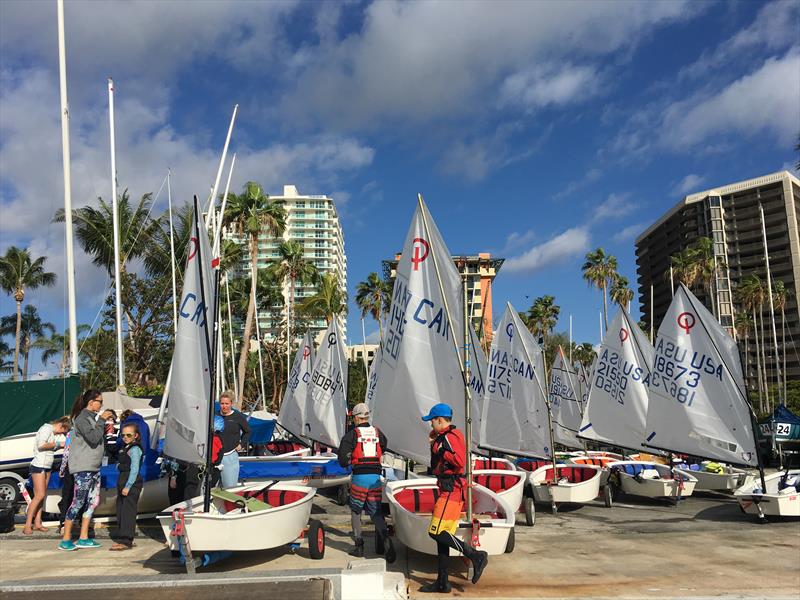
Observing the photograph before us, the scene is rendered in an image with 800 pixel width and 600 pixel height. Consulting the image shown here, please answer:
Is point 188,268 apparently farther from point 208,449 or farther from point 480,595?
point 480,595

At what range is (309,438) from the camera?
17.1 m

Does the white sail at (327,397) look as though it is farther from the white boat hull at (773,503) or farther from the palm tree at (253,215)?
the palm tree at (253,215)

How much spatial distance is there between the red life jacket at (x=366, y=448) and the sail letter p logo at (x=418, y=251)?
7.76ft

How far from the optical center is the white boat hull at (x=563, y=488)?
12219 mm

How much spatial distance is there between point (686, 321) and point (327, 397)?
9.29 meters

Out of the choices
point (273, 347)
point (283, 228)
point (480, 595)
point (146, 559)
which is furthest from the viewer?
point (273, 347)

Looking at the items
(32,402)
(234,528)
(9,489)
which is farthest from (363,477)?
(32,402)

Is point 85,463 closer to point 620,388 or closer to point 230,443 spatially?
point 230,443

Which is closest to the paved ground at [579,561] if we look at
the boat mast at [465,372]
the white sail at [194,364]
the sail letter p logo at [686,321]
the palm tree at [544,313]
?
the boat mast at [465,372]

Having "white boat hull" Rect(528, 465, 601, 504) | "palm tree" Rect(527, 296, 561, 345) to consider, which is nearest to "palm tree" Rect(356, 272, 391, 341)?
Result: "palm tree" Rect(527, 296, 561, 345)

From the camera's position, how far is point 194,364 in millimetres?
7773

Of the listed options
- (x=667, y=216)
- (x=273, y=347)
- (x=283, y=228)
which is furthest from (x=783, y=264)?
(x=283, y=228)

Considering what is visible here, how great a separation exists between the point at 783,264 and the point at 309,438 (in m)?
97.2

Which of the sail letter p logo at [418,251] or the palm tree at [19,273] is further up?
the palm tree at [19,273]
